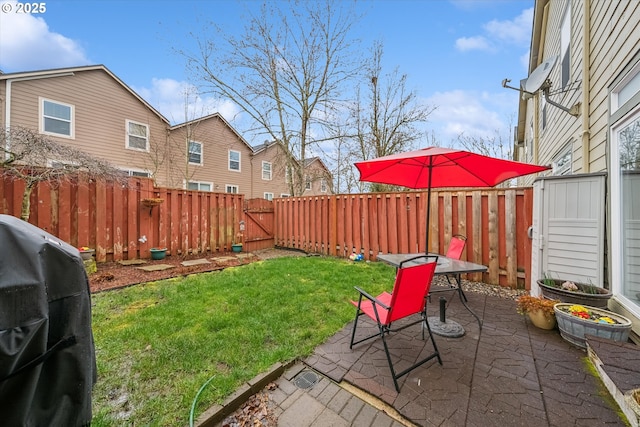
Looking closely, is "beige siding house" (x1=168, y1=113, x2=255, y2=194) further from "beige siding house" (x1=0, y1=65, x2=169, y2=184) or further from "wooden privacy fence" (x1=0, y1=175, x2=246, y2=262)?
"wooden privacy fence" (x1=0, y1=175, x2=246, y2=262)

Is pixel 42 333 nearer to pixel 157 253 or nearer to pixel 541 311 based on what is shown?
pixel 541 311

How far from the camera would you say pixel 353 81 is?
10.8m

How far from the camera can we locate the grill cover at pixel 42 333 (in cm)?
85

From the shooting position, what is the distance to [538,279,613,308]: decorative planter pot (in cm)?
274

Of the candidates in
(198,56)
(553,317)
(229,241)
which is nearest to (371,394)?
(553,317)

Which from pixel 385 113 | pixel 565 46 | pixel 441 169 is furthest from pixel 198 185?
pixel 565 46

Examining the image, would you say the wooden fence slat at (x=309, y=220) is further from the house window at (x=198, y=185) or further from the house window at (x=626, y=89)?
the house window at (x=198, y=185)

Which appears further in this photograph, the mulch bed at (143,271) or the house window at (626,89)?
the mulch bed at (143,271)

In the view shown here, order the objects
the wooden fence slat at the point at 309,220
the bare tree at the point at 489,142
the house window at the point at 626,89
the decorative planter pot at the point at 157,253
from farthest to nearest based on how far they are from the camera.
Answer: the bare tree at the point at 489,142, the decorative planter pot at the point at 157,253, the wooden fence slat at the point at 309,220, the house window at the point at 626,89

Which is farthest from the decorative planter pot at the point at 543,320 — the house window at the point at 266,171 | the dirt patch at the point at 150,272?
the house window at the point at 266,171

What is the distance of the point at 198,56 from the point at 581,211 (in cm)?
1263

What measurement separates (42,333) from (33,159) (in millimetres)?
5625

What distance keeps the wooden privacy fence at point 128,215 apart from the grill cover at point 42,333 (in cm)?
575

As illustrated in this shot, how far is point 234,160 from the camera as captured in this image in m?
15.7
